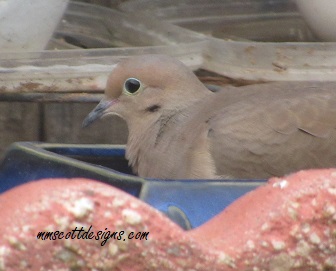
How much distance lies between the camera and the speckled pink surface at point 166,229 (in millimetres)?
1729

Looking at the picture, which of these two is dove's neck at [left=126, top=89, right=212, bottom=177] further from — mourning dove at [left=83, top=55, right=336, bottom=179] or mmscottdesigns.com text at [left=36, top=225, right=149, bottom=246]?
mmscottdesigns.com text at [left=36, top=225, right=149, bottom=246]

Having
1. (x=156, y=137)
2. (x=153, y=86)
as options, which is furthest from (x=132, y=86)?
(x=156, y=137)

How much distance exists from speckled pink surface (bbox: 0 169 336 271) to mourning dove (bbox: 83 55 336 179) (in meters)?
0.65

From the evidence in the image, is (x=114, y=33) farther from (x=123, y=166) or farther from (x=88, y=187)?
(x=88, y=187)

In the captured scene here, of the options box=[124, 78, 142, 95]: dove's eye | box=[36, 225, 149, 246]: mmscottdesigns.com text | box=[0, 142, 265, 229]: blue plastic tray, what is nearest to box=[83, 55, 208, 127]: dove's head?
box=[124, 78, 142, 95]: dove's eye

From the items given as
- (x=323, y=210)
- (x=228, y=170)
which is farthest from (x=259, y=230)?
(x=228, y=170)

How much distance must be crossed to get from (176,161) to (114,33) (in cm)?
97

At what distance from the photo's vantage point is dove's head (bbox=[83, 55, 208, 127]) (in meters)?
2.94

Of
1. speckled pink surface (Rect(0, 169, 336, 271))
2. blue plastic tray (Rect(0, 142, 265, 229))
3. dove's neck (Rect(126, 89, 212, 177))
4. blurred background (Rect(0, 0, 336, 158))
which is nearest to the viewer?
speckled pink surface (Rect(0, 169, 336, 271))

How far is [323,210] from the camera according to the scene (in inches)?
73.8

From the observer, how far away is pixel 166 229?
1792 millimetres

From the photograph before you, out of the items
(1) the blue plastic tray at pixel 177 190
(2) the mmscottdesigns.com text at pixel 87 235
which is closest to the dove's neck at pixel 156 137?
(1) the blue plastic tray at pixel 177 190

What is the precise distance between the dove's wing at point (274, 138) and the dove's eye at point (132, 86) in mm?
346

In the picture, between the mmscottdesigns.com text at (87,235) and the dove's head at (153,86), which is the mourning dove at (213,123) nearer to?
the dove's head at (153,86)
